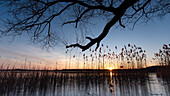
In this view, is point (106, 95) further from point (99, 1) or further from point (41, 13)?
point (41, 13)

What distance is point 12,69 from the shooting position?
201 inches

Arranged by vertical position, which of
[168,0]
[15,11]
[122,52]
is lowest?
[122,52]

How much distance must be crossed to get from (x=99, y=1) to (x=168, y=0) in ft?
6.77

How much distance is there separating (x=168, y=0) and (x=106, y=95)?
3498 millimetres

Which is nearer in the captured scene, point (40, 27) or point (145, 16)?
point (40, 27)

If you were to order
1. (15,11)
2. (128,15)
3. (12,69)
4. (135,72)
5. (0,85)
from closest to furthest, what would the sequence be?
(15,11) → (128,15) → (0,85) → (12,69) → (135,72)

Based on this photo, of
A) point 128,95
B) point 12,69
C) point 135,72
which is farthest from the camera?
point 135,72

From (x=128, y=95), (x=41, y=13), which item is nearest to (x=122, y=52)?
(x=128, y=95)

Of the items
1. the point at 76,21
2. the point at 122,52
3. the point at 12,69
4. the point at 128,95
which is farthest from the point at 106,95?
the point at 122,52

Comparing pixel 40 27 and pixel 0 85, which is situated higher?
pixel 40 27

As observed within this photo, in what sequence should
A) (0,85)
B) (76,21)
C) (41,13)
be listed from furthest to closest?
(0,85) → (76,21) → (41,13)

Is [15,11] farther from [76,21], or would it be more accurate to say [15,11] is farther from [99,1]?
[99,1]

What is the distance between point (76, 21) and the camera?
277cm

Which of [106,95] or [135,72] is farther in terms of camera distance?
[135,72]
